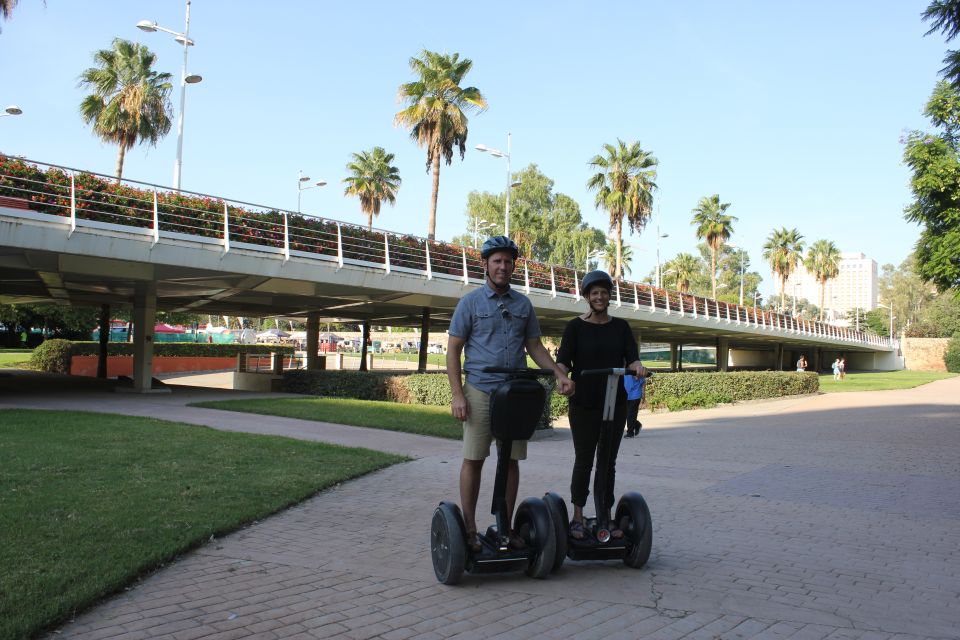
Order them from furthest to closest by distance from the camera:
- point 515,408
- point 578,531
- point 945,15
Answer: point 945,15, point 578,531, point 515,408

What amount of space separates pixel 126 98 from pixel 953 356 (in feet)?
274

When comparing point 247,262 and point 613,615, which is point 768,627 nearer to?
point 613,615

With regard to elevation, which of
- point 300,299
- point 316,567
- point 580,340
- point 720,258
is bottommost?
point 316,567

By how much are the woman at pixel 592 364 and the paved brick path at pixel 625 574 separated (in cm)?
59

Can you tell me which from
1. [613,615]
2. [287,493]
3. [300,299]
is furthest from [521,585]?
[300,299]

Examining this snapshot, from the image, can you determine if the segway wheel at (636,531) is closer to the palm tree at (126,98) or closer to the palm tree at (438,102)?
the palm tree at (438,102)

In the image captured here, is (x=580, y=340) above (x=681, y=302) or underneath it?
underneath

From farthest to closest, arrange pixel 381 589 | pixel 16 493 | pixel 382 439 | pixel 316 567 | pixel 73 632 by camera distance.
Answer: pixel 382 439, pixel 16 493, pixel 316 567, pixel 381 589, pixel 73 632

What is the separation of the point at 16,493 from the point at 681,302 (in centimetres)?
3276

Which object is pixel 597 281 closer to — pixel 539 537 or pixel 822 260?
pixel 539 537

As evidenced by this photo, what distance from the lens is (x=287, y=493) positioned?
6789mm

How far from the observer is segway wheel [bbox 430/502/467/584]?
4172 mm

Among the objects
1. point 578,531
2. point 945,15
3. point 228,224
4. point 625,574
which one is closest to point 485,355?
point 578,531

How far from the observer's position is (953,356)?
79.9 metres
